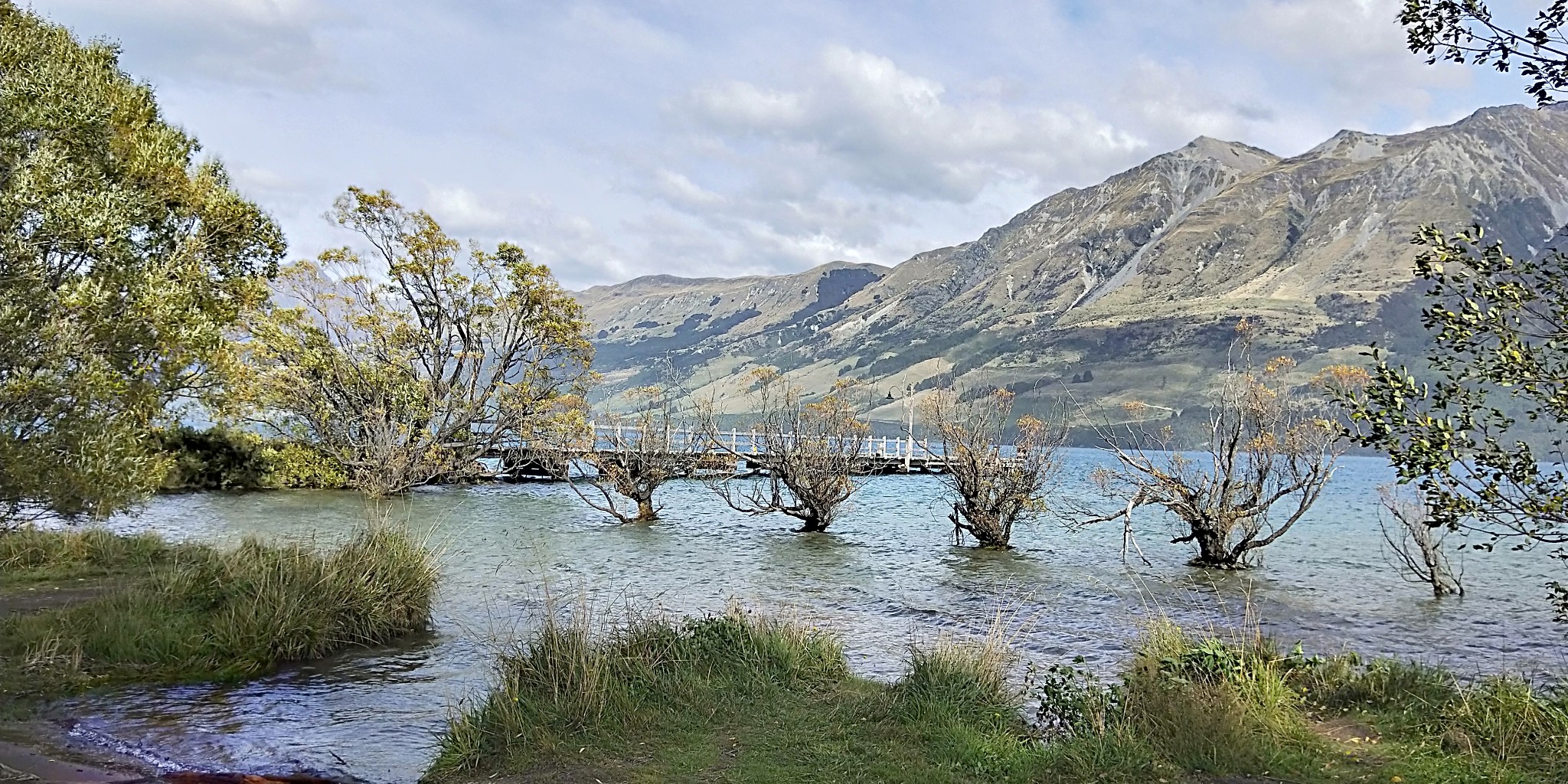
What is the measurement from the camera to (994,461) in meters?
25.1

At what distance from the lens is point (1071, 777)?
655 cm

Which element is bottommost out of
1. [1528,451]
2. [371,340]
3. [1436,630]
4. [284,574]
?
[1436,630]

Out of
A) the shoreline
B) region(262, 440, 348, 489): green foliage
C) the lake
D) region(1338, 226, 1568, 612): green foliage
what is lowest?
the lake

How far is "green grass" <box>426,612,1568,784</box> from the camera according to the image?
6.72m

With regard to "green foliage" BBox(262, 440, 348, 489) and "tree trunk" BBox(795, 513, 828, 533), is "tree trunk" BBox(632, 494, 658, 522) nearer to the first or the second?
"tree trunk" BBox(795, 513, 828, 533)

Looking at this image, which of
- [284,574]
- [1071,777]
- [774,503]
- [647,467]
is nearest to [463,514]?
[647,467]

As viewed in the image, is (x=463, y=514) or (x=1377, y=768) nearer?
(x=1377, y=768)

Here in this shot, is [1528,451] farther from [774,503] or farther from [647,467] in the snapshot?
[647,467]

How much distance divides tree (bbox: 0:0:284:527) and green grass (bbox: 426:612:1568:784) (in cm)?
440

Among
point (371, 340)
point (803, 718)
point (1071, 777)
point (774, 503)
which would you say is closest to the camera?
point (1071, 777)

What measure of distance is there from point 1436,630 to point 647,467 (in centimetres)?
2201

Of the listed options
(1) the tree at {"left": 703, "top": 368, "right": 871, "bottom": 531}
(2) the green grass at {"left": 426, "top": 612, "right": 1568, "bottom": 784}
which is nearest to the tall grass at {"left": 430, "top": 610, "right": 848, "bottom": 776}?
(2) the green grass at {"left": 426, "top": 612, "right": 1568, "bottom": 784}

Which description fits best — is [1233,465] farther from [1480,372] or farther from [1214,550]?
[1480,372]

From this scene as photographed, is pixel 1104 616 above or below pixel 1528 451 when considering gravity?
below
